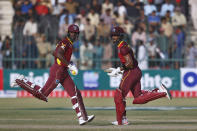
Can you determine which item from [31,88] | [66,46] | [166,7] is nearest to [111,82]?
[166,7]

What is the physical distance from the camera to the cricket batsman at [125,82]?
494 inches

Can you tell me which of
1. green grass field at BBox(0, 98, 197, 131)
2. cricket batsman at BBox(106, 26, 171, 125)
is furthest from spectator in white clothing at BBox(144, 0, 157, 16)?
cricket batsman at BBox(106, 26, 171, 125)

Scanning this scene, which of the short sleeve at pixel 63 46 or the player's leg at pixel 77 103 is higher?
the short sleeve at pixel 63 46

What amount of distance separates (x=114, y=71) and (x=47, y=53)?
11311mm

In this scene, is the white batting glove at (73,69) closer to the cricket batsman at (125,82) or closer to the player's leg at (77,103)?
the player's leg at (77,103)

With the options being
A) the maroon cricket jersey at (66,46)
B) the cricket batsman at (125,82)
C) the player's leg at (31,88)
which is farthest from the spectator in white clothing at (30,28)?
the cricket batsman at (125,82)

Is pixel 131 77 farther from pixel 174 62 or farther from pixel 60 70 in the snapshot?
pixel 174 62

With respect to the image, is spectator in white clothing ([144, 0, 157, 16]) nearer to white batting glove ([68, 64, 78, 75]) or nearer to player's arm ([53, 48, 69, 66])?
player's arm ([53, 48, 69, 66])

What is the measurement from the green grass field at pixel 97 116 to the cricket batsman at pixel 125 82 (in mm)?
434

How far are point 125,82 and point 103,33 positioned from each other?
11.1 meters

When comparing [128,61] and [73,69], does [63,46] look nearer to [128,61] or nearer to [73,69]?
[73,69]

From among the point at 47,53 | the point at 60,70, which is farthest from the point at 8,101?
the point at 60,70

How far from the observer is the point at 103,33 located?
2372 centimetres

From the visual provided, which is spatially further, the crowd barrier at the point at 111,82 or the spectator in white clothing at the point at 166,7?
the spectator in white clothing at the point at 166,7
